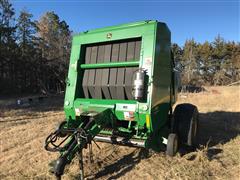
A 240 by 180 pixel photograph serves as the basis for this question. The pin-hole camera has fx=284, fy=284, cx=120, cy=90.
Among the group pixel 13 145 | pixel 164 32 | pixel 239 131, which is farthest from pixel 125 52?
pixel 239 131

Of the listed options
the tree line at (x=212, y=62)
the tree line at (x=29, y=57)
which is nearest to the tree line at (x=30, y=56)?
the tree line at (x=29, y=57)

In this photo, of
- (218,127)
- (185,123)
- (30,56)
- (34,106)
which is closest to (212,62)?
(30,56)

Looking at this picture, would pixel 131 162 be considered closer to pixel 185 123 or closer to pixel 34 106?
pixel 185 123

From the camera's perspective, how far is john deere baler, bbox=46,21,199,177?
4.71m

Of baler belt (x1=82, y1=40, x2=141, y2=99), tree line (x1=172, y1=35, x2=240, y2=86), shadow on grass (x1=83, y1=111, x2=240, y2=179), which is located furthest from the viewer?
tree line (x1=172, y1=35, x2=240, y2=86)

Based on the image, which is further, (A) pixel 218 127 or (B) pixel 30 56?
(B) pixel 30 56

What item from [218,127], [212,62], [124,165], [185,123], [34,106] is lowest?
[124,165]

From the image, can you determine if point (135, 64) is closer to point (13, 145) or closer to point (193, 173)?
point (193, 173)

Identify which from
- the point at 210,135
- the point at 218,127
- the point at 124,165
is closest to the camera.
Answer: the point at 124,165

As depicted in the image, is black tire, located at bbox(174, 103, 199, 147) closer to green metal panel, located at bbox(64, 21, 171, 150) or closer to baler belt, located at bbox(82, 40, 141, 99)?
green metal panel, located at bbox(64, 21, 171, 150)

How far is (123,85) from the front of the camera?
5.11 meters

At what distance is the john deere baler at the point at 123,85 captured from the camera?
15.5 ft

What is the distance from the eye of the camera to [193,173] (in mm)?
4449

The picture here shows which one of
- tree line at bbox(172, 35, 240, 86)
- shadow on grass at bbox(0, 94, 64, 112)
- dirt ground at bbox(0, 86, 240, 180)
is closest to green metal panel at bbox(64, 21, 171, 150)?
dirt ground at bbox(0, 86, 240, 180)
